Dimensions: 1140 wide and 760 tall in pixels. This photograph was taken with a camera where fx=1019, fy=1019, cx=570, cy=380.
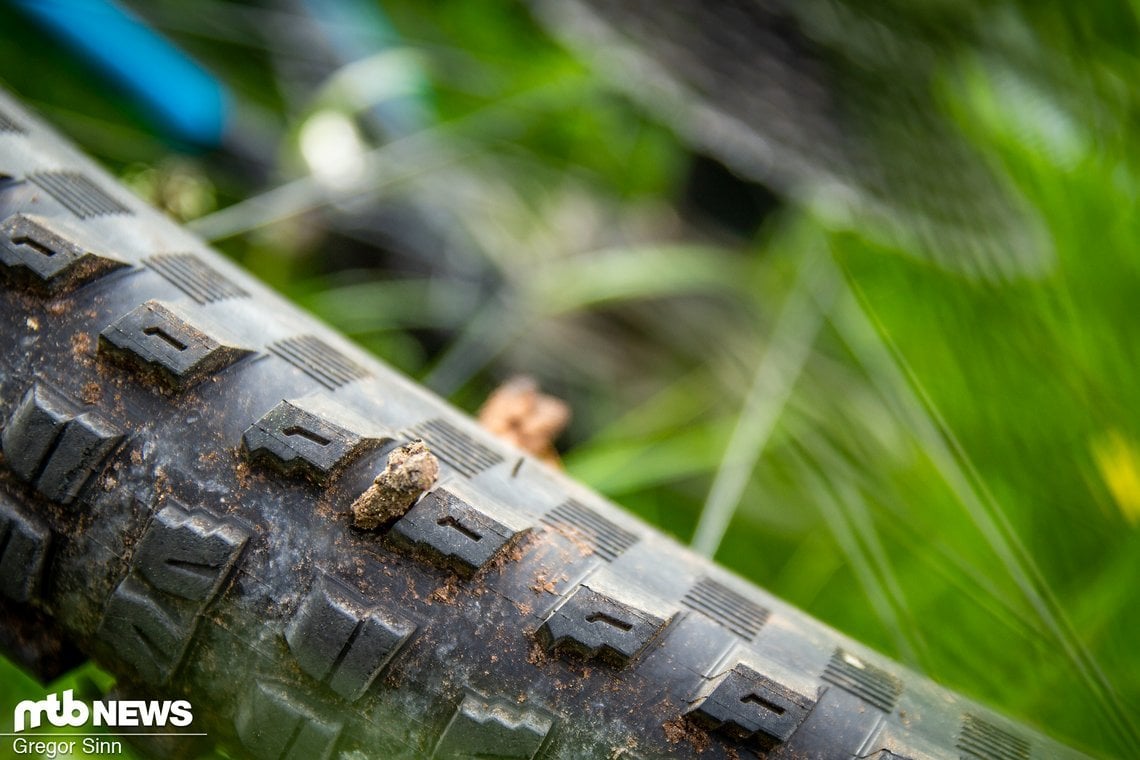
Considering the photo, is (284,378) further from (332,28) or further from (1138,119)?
(332,28)

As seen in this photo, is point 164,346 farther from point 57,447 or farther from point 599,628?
point 599,628

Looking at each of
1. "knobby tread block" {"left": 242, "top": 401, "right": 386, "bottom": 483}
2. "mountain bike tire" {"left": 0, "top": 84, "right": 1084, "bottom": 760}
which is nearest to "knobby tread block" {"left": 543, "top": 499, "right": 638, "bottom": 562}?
"mountain bike tire" {"left": 0, "top": 84, "right": 1084, "bottom": 760}

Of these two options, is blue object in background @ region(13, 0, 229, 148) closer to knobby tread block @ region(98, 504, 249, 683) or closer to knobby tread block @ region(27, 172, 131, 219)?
knobby tread block @ region(27, 172, 131, 219)

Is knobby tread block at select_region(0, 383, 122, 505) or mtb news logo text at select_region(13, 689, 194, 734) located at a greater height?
knobby tread block at select_region(0, 383, 122, 505)

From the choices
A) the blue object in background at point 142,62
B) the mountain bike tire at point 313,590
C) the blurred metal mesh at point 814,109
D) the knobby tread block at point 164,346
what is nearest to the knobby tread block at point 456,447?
the mountain bike tire at point 313,590

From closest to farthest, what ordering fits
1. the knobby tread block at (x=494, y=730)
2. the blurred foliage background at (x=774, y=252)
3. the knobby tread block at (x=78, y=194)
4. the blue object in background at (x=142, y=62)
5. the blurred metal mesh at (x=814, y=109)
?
the knobby tread block at (x=494, y=730) < the knobby tread block at (x=78, y=194) < the blurred foliage background at (x=774, y=252) < the blurred metal mesh at (x=814, y=109) < the blue object in background at (x=142, y=62)

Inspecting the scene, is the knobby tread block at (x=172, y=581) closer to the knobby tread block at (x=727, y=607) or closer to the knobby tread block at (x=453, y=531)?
the knobby tread block at (x=453, y=531)

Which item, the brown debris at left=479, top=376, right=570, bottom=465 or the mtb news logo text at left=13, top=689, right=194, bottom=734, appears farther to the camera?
the brown debris at left=479, top=376, right=570, bottom=465
